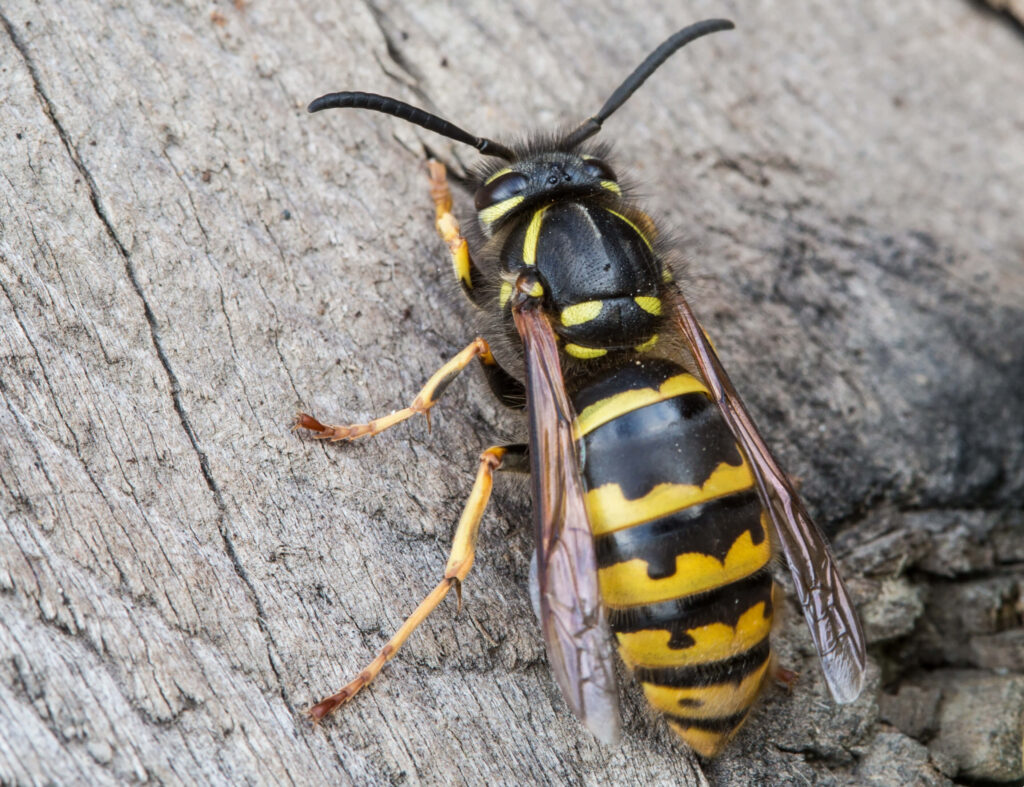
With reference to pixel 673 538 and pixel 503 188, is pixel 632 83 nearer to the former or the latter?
pixel 503 188

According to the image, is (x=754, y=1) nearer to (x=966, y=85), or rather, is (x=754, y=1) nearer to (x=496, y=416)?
(x=966, y=85)

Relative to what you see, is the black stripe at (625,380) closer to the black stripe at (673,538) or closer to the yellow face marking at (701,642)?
the black stripe at (673,538)

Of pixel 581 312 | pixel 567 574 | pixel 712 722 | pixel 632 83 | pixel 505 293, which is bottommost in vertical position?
pixel 712 722

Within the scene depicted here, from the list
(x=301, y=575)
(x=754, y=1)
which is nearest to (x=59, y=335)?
(x=301, y=575)

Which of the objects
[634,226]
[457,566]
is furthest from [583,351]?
[457,566]

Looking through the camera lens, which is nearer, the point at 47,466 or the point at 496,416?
the point at 47,466

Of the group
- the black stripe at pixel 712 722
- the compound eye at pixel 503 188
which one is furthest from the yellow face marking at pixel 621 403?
the compound eye at pixel 503 188
